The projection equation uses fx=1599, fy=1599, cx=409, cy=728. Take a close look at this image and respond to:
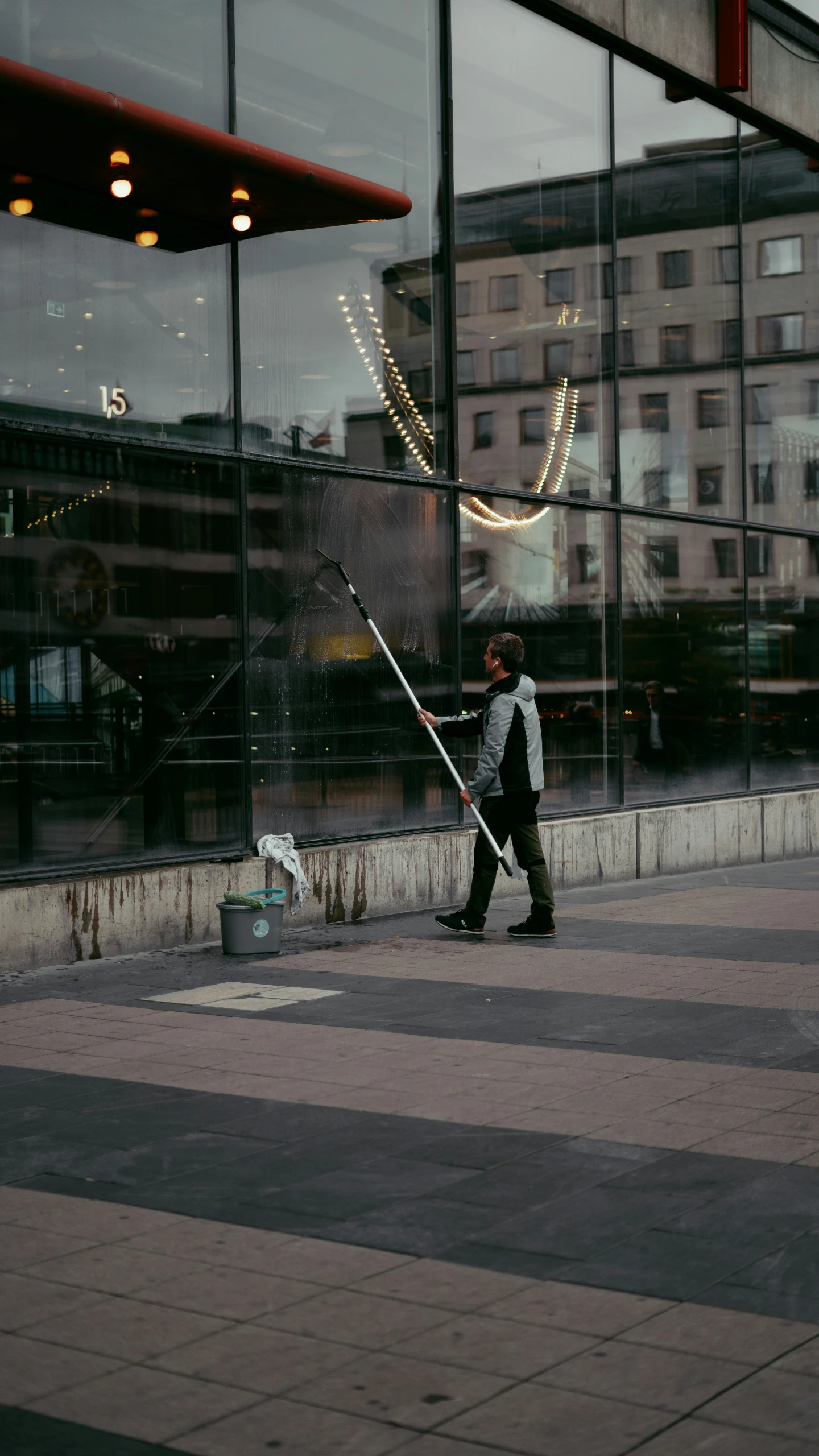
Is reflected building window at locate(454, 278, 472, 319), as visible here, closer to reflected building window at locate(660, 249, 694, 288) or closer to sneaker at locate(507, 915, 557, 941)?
reflected building window at locate(660, 249, 694, 288)

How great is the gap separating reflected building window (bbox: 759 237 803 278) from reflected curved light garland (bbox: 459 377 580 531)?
4470 millimetres

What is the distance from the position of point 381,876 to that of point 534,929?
1.79m

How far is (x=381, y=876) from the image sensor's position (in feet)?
39.8

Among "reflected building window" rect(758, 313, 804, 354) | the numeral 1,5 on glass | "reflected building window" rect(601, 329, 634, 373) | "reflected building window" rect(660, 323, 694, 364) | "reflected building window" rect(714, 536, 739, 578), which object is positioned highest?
"reflected building window" rect(758, 313, 804, 354)

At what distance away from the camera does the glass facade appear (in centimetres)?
1018

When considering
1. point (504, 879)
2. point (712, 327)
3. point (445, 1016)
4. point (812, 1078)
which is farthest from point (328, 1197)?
point (712, 327)

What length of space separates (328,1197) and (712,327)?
1397 centimetres

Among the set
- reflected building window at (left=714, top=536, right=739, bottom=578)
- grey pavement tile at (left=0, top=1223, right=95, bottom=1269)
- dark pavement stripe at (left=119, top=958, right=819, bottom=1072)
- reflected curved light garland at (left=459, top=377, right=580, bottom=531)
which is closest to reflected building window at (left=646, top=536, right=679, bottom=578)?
reflected building window at (left=714, top=536, right=739, bottom=578)

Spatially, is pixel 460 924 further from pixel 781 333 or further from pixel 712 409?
pixel 781 333

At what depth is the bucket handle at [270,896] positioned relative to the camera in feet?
33.1

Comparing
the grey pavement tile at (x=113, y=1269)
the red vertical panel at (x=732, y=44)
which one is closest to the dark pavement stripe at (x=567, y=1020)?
the grey pavement tile at (x=113, y=1269)

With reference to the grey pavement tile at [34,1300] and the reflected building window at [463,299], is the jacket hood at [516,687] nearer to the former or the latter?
the reflected building window at [463,299]

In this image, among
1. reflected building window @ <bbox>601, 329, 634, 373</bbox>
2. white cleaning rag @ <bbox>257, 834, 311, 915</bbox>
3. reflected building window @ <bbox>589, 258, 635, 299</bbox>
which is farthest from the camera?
reflected building window @ <bbox>601, 329, 634, 373</bbox>

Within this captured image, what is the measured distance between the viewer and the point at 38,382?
989cm
